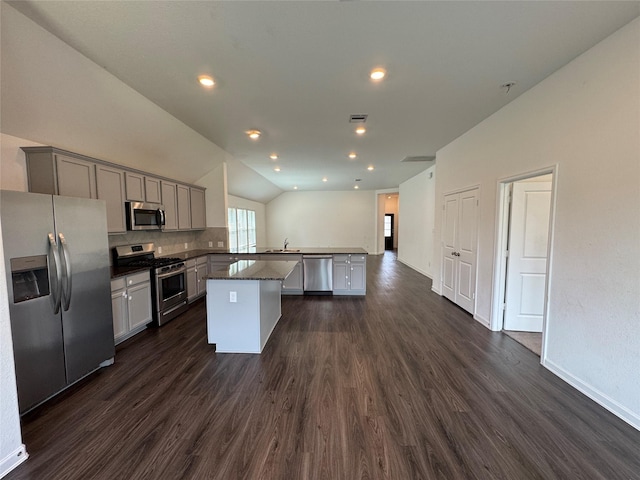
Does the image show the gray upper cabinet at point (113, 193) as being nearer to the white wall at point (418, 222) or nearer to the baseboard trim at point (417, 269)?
the white wall at point (418, 222)

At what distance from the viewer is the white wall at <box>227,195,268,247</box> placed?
8.78 m

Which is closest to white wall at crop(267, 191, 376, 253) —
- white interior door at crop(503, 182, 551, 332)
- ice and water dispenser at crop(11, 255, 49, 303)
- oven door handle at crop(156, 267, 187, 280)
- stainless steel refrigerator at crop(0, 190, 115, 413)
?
oven door handle at crop(156, 267, 187, 280)

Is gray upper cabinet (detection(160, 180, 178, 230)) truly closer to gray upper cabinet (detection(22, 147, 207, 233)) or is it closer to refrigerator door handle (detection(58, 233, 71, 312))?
gray upper cabinet (detection(22, 147, 207, 233))

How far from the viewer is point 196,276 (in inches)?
194

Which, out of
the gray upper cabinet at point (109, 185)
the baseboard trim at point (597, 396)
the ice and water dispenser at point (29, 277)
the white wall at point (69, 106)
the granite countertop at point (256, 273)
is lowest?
the baseboard trim at point (597, 396)

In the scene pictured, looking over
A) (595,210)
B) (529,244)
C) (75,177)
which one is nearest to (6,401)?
(75,177)

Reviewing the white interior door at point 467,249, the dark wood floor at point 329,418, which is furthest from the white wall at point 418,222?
the dark wood floor at point 329,418

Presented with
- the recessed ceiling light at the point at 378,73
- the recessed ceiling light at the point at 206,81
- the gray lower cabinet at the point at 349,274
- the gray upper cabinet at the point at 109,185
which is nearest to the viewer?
the recessed ceiling light at the point at 378,73

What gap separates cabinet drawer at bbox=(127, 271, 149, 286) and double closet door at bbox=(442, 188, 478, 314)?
16.0ft

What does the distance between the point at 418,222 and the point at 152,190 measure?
687 cm

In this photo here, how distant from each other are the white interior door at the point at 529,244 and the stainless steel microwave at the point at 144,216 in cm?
528

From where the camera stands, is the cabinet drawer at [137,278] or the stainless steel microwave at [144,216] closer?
the cabinet drawer at [137,278]

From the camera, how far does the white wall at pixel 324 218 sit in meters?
11.4

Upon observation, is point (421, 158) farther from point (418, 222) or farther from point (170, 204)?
point (170, 204)
